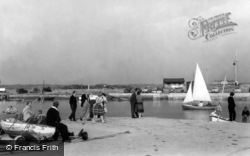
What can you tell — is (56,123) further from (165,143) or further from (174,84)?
(174,84)

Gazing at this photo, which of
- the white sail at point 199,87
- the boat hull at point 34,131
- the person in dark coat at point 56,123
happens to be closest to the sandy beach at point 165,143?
the person in dark coat at point 56,123

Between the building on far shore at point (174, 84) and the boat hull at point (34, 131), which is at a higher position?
the building on far shore at point (174, 84)

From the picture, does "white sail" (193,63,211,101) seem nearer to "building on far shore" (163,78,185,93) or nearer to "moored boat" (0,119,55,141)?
"moored boat" (0,119,55,141)

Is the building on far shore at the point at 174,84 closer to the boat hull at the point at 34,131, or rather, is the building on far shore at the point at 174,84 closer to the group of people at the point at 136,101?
the group of people at the point at 136,101

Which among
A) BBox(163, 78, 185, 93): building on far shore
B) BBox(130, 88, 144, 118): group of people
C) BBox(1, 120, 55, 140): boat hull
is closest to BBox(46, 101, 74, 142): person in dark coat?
BBox(1, 120, 55, 140): boat hull

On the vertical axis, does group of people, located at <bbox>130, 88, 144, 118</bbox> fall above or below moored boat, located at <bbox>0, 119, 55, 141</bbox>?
above

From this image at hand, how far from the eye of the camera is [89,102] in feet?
54.5

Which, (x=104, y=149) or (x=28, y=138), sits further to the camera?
(x=28, y=138)

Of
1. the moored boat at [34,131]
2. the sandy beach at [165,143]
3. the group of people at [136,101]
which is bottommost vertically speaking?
the sandy beach at [165,143]

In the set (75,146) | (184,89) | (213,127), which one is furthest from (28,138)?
(184,89)

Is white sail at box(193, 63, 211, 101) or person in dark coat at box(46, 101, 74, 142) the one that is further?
white sail at box(193, 63, 211, 101)

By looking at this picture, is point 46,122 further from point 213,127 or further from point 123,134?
point 213,127

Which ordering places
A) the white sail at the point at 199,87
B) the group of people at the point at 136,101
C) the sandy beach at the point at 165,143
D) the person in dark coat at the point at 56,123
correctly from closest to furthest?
the sandy beach at the point at 165,143, the person in dark coat at the point at 56,123, the group of people at the point at 136,101, the white sail at the point at 199,87

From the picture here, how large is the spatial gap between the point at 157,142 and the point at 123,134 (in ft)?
6.51
